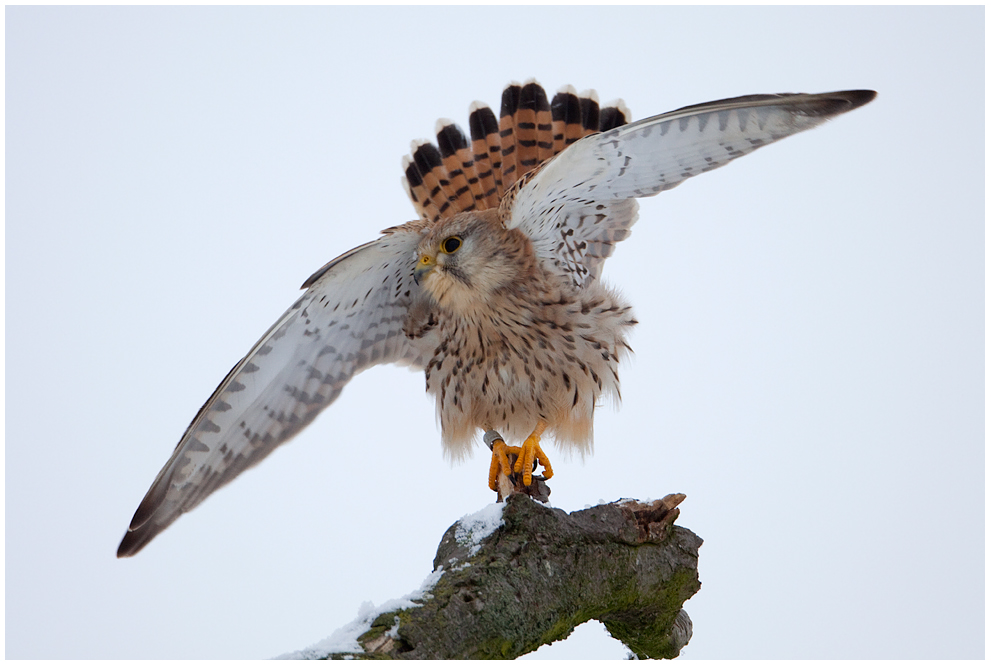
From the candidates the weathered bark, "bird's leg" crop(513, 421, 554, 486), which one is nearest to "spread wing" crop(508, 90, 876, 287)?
"bird's leg" crop(513, 421, 554, 486)

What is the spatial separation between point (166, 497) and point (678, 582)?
1702mm

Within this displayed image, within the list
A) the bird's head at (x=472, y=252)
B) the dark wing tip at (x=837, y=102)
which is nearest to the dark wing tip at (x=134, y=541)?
the bird's head at (x=472, y=252)

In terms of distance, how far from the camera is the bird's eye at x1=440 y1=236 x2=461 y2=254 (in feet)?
8.46

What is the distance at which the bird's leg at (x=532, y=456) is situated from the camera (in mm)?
2727

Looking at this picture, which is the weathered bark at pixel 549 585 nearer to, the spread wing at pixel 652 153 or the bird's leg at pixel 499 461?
the bird's leg at pixel 499 461

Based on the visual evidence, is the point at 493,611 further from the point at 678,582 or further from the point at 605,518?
the point at 678,582

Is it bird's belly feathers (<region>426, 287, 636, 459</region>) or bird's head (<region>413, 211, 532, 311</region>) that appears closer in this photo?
Answer: bird's head (<region>413, 211, 532, 311</region>)

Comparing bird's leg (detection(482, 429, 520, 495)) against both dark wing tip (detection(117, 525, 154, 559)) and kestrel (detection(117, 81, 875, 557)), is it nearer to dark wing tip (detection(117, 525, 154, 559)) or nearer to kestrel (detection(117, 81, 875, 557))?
kestrel (detection(117, 81, 875, 557))

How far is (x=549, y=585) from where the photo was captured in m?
2.03

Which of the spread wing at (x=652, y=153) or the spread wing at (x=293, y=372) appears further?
the spread wing at (x=293, y=372)

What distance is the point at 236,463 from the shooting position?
8.99ft

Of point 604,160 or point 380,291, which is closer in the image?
point 604,160

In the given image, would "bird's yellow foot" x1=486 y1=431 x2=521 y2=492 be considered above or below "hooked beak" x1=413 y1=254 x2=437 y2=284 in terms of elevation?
below

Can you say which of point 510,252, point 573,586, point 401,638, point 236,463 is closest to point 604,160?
point 510,252
